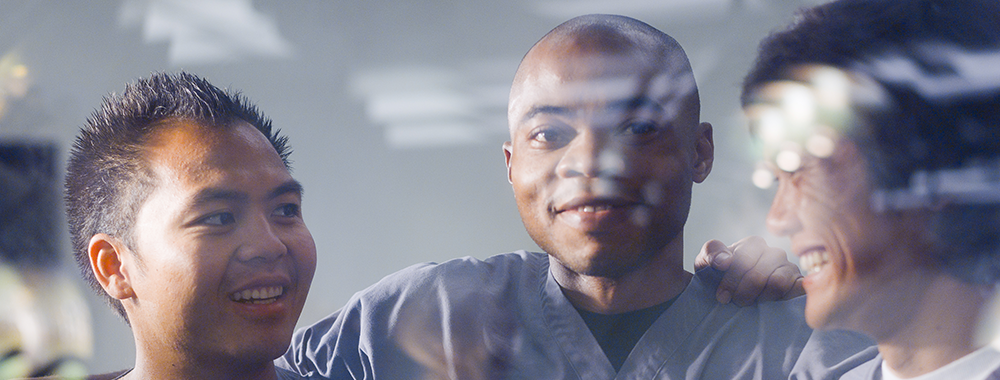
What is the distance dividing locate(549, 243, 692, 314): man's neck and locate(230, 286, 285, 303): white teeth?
0.79 feet

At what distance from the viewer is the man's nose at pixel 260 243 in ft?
1.85

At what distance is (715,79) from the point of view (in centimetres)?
53

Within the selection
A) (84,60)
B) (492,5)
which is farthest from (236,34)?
(492,5)

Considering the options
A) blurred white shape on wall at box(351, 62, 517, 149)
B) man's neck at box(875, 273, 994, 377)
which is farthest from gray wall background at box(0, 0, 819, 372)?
man's neck at box(875, 273, 994, 377)

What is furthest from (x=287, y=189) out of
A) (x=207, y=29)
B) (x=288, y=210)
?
(x=207, y=29)

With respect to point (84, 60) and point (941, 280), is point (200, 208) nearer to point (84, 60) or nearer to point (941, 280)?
point (84, 60)

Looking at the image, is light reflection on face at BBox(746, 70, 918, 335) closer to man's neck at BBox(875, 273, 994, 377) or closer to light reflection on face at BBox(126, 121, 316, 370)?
man's neck at BBox(875, 273, 994, 377)

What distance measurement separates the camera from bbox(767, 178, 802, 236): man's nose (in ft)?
1.57

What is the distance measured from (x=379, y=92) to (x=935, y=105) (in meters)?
0.45

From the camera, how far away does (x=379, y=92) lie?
0.63 metres

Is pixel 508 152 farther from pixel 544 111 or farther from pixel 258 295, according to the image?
pixel 258 295

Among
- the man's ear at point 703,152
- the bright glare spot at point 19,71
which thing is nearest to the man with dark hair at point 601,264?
the man's ear at point 703,152

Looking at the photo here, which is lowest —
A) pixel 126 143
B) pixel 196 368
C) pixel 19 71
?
pixel 196 368

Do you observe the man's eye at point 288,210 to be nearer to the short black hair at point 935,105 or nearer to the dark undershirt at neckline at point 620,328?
the dark undershirt at neckline at point 620,328
